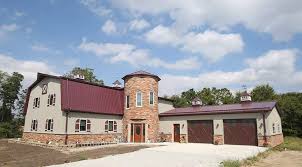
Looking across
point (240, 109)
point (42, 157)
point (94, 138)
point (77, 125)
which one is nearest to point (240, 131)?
point (240, 109)

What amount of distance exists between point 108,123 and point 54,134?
623 cm

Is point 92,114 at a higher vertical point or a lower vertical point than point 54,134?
higher

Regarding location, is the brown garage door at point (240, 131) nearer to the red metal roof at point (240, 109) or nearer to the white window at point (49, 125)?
the red metal roof at point (240, 109)

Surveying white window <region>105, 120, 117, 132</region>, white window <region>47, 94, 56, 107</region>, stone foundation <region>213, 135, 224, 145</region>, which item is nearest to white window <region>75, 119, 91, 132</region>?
white window <region>105, 120, 117, 132</region>

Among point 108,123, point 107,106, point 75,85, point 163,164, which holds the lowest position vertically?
point 163,164

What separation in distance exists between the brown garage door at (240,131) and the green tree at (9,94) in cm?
4437

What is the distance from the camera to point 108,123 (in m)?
29.6

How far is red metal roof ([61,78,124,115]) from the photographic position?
86.0 ft

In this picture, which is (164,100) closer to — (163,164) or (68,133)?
(68,133)

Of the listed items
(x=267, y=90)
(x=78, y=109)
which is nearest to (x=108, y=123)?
(x=78, y=109)

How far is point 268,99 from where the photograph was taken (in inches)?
1906

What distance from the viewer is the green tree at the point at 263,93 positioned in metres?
49.2

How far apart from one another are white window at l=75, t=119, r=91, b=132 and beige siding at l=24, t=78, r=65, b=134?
5.05ft

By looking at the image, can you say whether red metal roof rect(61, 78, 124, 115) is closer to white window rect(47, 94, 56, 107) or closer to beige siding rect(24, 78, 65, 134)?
beige siding rect(24, 78, 65, 134)
